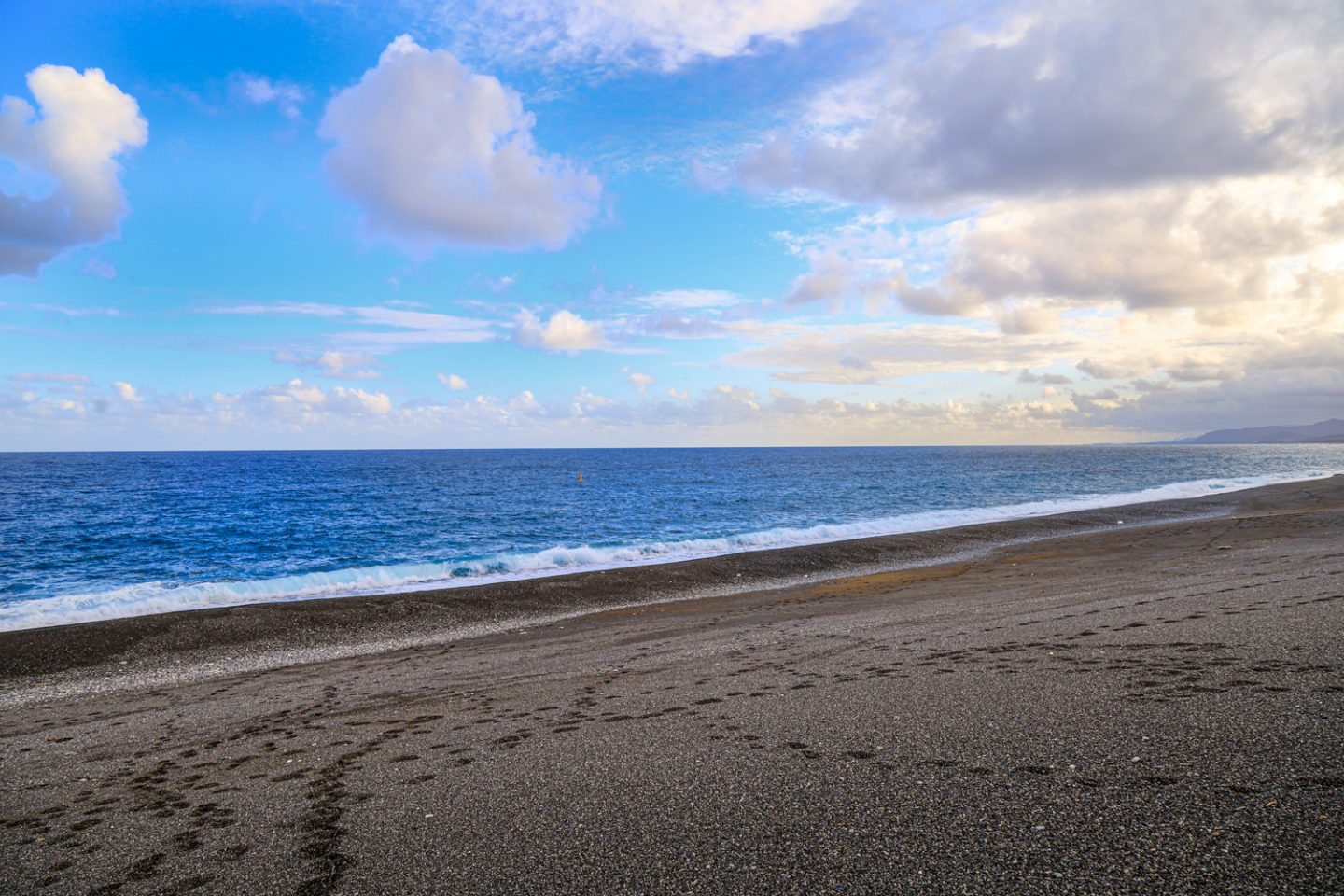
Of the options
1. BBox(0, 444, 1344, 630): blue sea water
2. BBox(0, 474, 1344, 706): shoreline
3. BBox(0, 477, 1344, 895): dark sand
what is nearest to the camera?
BBox(0, 477, 1344, 895): dark sand

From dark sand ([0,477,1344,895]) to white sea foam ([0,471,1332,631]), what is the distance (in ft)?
12.7

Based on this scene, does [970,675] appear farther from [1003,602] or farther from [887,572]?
[887,572]

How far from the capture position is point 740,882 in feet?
14.9

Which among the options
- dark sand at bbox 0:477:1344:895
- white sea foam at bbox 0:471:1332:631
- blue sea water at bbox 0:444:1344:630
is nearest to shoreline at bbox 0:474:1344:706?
dark sand at bbox 0:477:1344:895

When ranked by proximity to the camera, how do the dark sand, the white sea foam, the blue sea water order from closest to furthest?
1. the dark sand
2. the white sea foam
3. the blue sea water

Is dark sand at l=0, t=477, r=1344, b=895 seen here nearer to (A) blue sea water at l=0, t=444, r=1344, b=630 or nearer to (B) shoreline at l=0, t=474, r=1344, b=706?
(B) shoreline at l=0, t=474, r=1344, b=706

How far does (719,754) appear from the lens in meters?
6.95

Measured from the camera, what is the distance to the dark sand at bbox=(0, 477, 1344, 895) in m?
4.79

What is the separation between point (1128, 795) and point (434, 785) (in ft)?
19.2

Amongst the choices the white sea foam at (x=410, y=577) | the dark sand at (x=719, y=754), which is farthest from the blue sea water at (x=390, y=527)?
the dark sand at (x=719, y=754)

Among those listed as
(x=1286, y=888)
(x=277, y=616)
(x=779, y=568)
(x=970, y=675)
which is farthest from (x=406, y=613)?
(x=1286, y=888)

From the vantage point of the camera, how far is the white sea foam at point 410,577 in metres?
19.3

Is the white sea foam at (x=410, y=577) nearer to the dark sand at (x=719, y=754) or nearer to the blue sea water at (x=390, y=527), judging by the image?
the blue sea water at (x=390, y=527)

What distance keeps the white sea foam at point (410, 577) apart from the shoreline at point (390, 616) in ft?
5.59
